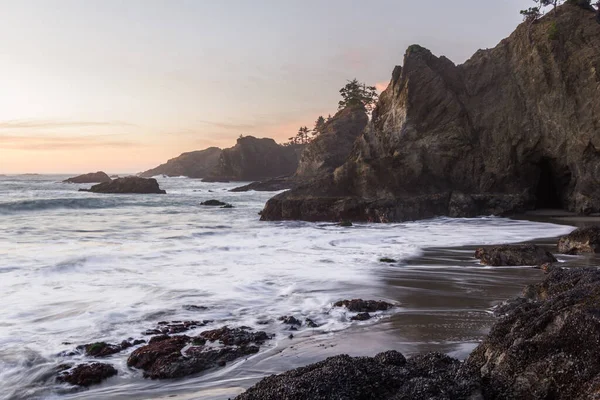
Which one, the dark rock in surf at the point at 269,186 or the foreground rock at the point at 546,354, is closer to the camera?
the foreground rock at the point at 546,354

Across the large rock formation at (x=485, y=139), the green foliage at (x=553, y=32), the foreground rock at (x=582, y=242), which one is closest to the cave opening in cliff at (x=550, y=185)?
the large rock formation at (x=485, y=139)

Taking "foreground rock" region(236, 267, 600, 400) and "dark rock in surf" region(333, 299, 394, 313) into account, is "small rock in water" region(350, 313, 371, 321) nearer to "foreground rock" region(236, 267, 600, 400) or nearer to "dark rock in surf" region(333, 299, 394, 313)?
"dark rock in surf" region(333, 299, 394, 313)

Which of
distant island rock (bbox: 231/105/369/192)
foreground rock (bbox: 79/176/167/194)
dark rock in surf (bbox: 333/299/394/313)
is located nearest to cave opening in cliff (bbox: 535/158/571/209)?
dark rock in surf (bbox: 333/299/394/313)

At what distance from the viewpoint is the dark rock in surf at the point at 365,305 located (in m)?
8.62

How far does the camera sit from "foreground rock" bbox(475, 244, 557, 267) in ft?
39.7

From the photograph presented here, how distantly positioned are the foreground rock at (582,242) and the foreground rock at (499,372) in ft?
32.9

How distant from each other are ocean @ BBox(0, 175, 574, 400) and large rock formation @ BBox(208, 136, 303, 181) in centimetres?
6399

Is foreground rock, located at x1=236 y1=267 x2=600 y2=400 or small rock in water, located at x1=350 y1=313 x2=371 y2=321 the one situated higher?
foreground rock, located at x1=236 y1=267 x2=600 y2=400

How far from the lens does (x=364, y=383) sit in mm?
4023

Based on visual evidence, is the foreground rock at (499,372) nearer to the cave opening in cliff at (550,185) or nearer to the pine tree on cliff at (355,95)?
the cave opening in cliff at (550,185)

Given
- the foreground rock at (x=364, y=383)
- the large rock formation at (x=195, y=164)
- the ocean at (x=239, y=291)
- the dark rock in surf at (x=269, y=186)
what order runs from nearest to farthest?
the foreground rock at (x=364, y=383) → the ocean at (x=239, y=291) → the dark rock in surf at (x=269, y=186) → the large rock formation at (x=195, y=164)

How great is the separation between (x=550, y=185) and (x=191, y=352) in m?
29.8

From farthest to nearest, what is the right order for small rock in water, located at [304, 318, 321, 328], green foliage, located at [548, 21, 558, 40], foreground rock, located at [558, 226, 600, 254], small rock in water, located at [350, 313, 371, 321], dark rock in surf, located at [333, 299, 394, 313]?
green foliage, located at [548, 21, 558, 40]
foreground rock, located at [558, 226, 600, 254]
dark rock in surf, located at [333, 299, 394, 313]
small rock in water, located at [350, 313, 371, 321]
small rock in water, located at [304, 318, 321, 328]

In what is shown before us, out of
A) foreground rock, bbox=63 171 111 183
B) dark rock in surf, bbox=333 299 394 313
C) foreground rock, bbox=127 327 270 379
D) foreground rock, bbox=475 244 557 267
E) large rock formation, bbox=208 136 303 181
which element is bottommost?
foreground rock, bbox=127 327 270 379
